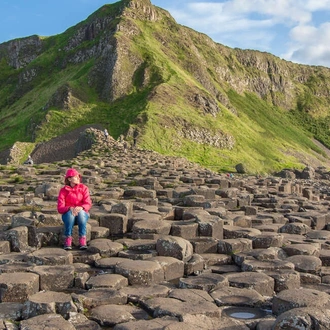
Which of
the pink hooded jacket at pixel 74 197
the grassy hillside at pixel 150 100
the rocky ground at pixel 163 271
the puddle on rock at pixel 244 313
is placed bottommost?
the puddle on rock at pixel 244 313

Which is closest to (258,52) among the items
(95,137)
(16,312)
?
(95,137)

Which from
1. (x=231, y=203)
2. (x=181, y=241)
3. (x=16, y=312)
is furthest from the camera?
(x=231, y=203)

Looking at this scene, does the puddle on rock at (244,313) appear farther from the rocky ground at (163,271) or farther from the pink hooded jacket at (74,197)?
the pink hooded jacket at (74,197)

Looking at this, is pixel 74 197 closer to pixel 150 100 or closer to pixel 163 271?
pixel 163 271

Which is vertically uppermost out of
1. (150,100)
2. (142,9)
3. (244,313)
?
(142,9)

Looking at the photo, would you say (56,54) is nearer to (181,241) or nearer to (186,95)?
(186,95)

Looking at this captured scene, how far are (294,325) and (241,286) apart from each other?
2262 millimetres

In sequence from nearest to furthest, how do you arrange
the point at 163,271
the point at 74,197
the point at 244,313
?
the point at 244,313, the point at 163,271, the point at 74,197

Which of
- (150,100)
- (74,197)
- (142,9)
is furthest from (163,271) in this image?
(142,9)

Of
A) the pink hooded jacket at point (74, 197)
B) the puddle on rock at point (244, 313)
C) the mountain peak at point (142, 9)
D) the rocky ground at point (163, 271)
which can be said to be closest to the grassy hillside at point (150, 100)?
the mountain peak at point (142, 9)

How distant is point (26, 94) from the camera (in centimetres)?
9706

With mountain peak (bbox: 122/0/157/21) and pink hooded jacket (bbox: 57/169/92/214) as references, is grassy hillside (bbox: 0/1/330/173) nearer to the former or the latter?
mountain peak (bbox: 122/0/157/21)

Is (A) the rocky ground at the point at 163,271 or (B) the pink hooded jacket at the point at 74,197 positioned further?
(B) the pink hooded jacket at the point at 74,197

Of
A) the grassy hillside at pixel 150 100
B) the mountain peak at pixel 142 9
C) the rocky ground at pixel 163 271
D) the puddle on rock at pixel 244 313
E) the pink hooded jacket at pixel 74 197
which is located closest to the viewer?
the rocky ground at pixel 163 271
